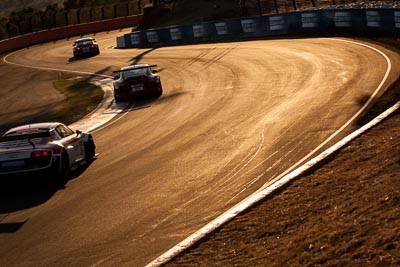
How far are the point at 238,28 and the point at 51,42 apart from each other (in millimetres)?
28168

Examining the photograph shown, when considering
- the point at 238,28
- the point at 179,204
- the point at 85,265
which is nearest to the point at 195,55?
the point at 238,28

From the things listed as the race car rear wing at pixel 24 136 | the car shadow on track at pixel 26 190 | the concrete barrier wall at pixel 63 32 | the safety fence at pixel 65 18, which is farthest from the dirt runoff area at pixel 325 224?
the safety fence at pixel 65 18

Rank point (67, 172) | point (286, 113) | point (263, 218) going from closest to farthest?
point (263, 218) → point (67, 172) → point (286, 113)

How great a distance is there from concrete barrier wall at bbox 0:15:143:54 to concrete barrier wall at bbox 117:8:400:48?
51.9 feet

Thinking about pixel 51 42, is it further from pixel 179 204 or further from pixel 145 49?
pixel 179 204

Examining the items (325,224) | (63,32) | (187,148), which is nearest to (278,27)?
(187,148)

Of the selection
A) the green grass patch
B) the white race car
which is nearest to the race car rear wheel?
the white race car

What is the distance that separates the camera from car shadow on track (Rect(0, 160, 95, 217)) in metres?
14.2

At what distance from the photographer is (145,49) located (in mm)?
50844

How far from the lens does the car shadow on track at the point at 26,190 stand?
14227 millimetres

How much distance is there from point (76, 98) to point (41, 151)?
17.5 m

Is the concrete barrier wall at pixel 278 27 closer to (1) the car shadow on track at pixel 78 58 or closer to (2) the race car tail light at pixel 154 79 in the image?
(1) the car shadow on track at pixel 78 58

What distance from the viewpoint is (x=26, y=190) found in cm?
1536

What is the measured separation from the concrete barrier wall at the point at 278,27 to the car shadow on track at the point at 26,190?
77.1 ft
